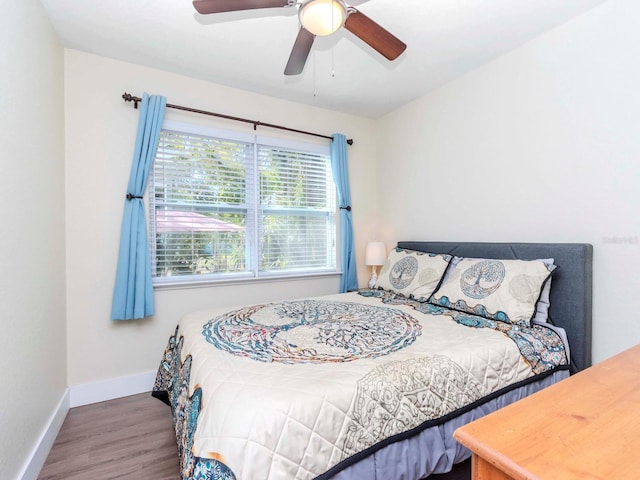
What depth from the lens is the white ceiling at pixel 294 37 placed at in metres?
Result: 1.89

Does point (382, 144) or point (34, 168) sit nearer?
point (34, 168)

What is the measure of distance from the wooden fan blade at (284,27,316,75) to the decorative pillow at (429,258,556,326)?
5.85 ft

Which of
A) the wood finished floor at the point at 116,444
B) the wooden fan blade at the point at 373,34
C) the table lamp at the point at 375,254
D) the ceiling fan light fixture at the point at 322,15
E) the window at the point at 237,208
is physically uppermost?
the wooden fan blade at the point at 373,34

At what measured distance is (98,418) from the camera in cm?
214

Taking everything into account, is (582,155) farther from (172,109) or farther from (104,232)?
(104,232)

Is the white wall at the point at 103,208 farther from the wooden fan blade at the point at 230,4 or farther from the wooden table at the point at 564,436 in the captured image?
the wooden table at the point at 564,436

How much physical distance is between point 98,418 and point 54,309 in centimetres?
82

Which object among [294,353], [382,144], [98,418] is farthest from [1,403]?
[382,144]

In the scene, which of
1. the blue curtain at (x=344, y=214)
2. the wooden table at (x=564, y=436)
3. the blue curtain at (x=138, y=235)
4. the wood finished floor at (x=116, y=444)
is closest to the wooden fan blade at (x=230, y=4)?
the blue curtain at (x=138, y=235)

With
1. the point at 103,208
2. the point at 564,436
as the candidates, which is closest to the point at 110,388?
the point at 103,208

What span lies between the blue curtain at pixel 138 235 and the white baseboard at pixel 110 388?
0.52m

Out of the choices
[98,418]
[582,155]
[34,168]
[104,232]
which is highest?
[582,155]

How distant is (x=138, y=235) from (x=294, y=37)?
1886 millimetres

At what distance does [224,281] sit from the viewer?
283 centimetres
